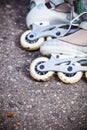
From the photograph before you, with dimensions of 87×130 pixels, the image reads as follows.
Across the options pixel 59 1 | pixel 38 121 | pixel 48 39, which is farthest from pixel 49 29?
pixel 38 121

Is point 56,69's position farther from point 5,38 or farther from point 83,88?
point 5,38

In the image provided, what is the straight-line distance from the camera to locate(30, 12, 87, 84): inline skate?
1502 mm

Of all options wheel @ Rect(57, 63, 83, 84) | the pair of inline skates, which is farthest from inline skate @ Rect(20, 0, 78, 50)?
wheel @ Rect(57, 63, 83, 84)

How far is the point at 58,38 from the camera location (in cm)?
161

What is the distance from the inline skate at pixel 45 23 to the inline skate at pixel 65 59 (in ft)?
0.25

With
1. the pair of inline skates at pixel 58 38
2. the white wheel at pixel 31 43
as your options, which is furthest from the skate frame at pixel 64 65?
the white wheel at pixel 31 43

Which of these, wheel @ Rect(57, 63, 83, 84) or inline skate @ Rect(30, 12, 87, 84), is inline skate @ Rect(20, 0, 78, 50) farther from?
wheel @ Rect(57, 63, 83, 84)

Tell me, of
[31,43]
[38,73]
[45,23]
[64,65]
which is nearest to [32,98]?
[38,73]

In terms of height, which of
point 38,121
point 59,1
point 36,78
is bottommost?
point 38,121

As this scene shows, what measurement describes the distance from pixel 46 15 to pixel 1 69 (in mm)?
425

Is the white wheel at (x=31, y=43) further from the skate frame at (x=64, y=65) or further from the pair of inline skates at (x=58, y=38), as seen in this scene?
the skate frame at (x=64, y=65)

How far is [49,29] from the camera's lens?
173 cm

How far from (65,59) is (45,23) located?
1.05ft

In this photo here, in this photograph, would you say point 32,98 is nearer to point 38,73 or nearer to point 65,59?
point 38,73
